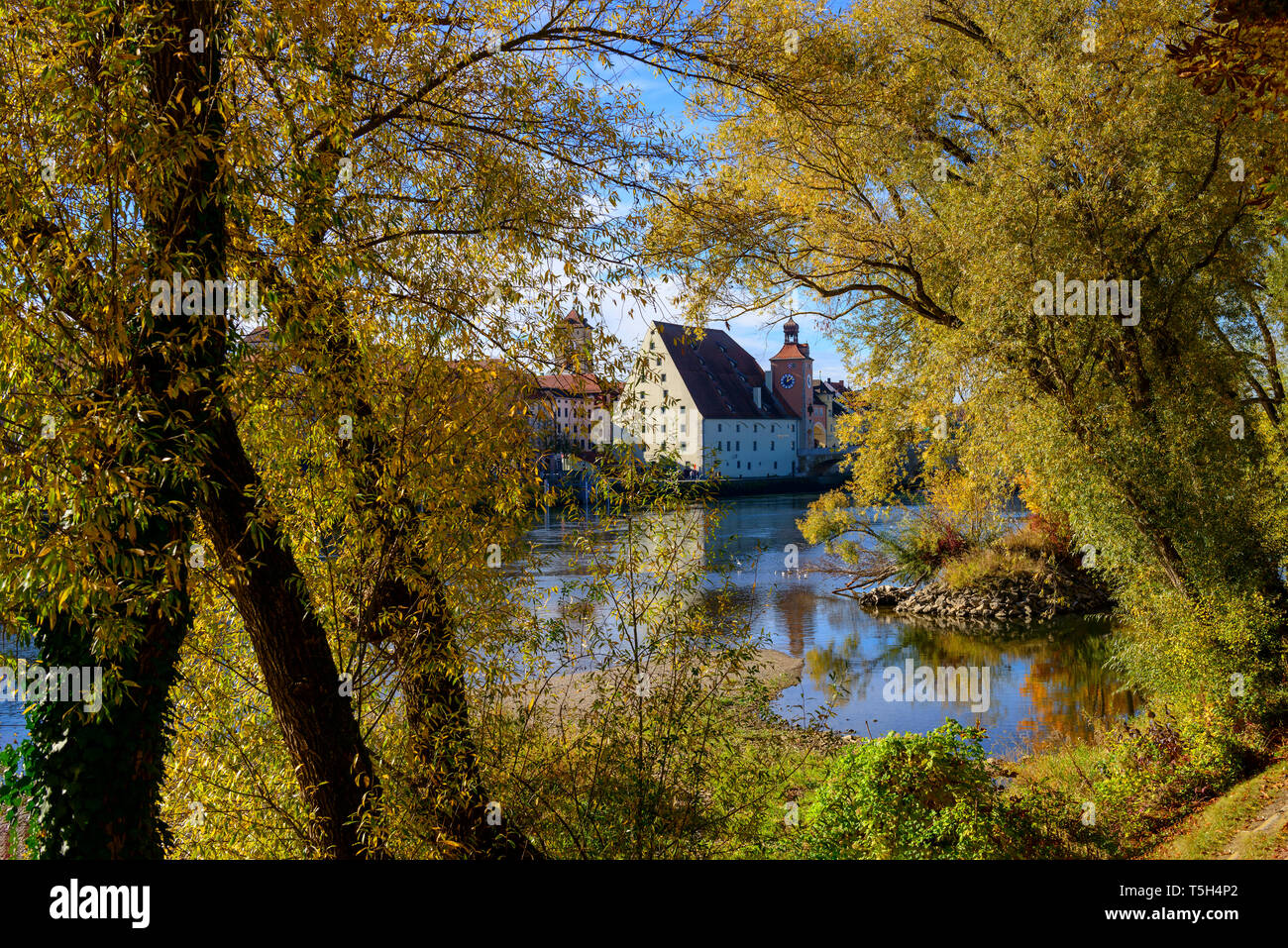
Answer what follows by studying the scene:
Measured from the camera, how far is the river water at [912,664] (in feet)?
39.2

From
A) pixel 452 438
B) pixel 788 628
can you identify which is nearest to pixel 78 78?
pixel 452 438

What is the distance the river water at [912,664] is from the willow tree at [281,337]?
1.98 metres

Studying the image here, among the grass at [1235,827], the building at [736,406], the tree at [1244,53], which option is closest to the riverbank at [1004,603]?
the grass at [1235,827]

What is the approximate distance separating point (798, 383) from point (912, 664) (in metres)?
45.7

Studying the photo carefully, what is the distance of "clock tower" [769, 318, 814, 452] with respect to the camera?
59938mm

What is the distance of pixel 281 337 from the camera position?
15.0ft

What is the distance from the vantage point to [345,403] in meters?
4.97

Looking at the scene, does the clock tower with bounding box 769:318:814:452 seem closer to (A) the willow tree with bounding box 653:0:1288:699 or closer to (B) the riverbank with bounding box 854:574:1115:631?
(B) the riverbank with bounding box 854:574:1115:631

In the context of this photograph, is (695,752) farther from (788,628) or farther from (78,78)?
(788,628)

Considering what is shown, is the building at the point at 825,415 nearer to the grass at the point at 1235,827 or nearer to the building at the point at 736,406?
the building at the point at 736,406

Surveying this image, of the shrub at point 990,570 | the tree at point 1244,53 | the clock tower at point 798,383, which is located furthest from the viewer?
the clock tower at point 798,383

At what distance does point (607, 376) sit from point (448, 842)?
9.58 feet

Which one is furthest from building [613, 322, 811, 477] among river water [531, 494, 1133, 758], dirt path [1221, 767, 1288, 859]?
dirt path [1221, 767, 1288, 859]

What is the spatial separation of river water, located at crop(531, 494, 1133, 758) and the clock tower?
35522 mm
